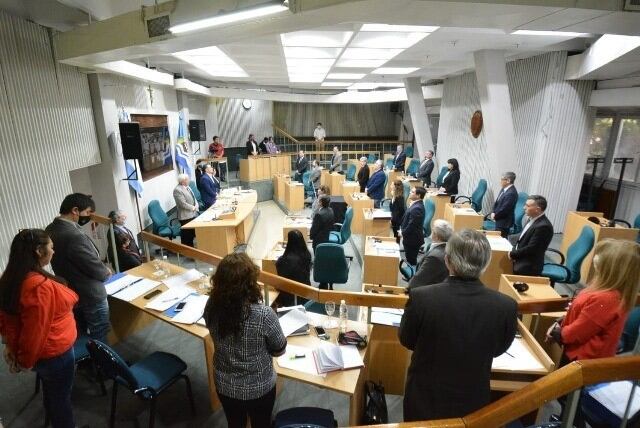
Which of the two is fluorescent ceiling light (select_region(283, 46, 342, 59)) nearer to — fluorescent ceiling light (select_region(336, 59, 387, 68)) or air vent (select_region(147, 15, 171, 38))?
fluorescent ceiling light (select_region(336, 59, 387, 68))

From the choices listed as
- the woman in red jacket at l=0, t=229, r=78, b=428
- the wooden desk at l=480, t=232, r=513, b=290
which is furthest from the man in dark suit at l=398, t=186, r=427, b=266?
the woman in red jacket at l=0, t=229, r=78, b=428

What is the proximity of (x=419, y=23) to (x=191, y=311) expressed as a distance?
3.54m

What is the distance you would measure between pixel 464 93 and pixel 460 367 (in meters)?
10.6

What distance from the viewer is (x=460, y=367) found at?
5.50 feet

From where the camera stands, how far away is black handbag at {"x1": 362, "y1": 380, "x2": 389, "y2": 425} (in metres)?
2.48

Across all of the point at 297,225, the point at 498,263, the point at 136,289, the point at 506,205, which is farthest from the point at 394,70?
the point at 136,289

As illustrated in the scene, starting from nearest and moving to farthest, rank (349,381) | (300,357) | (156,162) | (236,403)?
(236,403) < (349,381) < (300,357) < (156,162)

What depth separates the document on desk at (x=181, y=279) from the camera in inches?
144

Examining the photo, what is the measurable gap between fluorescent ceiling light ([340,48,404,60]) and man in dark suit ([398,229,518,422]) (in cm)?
578

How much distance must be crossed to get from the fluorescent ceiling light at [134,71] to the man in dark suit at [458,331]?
5.48 m

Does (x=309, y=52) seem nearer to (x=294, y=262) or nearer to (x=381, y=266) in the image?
(x=381, y=266)

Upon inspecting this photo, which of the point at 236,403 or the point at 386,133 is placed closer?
the point at 236,403

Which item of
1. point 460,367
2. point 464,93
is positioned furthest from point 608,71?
point 460,367

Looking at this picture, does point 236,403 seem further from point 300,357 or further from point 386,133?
point 386,133
